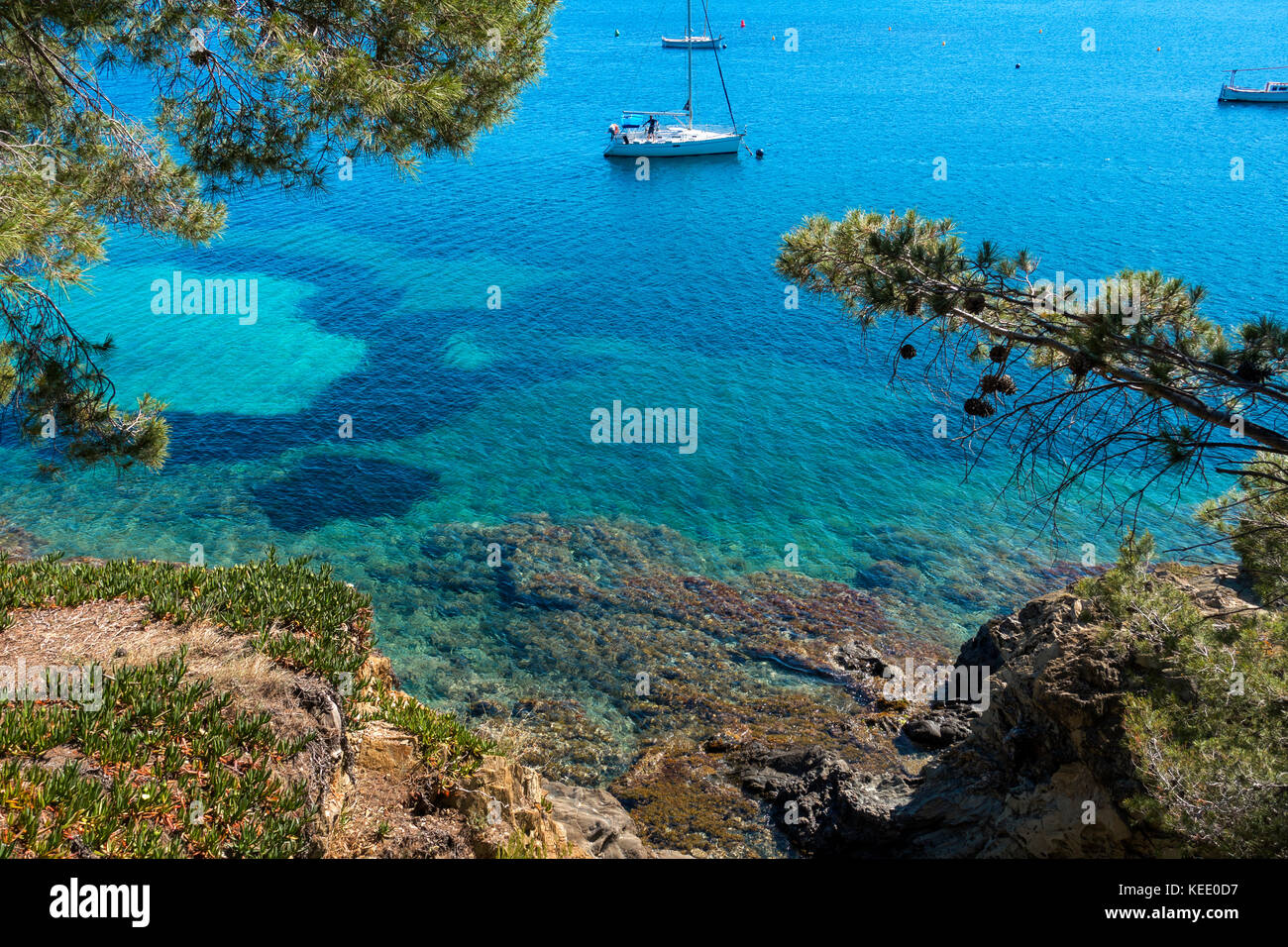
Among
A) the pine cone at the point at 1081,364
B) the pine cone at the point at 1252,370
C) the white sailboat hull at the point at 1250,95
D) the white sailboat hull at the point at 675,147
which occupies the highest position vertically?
the white sailboat hull at the point at 1250,95

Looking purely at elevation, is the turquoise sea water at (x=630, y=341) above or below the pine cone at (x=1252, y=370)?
above

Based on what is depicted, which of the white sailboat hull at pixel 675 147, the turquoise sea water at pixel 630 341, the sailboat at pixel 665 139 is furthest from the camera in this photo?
the sailboat at pixel 665 139

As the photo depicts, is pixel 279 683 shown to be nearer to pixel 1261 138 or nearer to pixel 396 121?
pixel 396 121

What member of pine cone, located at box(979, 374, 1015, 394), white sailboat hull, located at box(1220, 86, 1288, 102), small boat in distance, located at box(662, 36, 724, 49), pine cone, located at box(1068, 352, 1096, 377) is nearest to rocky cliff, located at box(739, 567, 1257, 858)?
pine cone, located at box(1068, 352, 1096, 377)

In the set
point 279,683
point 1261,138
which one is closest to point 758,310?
point 279,683

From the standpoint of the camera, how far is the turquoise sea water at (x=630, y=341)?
83.7 ft

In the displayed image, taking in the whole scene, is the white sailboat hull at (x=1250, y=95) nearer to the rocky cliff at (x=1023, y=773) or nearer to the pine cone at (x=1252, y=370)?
the rocky cliff at (x=1023, y=773)

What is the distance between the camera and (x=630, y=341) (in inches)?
1499

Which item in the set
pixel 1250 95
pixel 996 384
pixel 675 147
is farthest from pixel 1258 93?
pixel 996 384

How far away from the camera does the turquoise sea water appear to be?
25.5m

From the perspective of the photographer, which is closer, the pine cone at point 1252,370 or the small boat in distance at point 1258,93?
the pine cone at point 1252,370

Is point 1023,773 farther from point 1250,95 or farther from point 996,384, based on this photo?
point 1250,95

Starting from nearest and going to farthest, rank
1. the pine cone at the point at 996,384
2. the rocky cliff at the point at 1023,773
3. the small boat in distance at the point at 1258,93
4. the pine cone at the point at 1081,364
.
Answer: the pine cone at the point at 1081,364 → the pine cone at the point at 996,384 → the rocky cliff at the point at 1023,773 → the small boat in distance at the point at 1258,93

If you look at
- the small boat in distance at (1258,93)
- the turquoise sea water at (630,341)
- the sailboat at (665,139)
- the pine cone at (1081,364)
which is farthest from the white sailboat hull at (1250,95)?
the pine cone at (1081,364)
